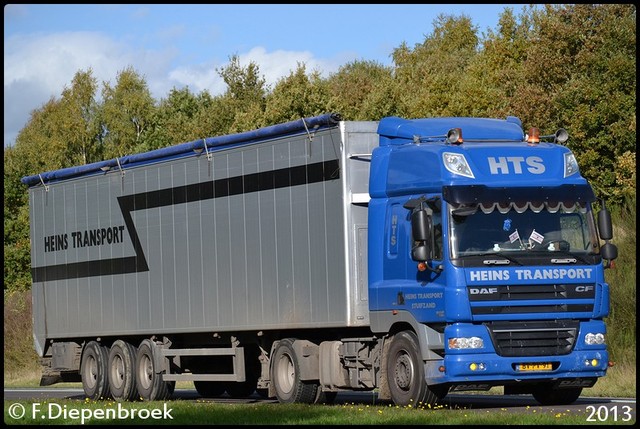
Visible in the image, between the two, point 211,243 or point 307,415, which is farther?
point 211,243

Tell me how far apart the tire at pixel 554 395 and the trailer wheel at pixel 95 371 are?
29.4ft

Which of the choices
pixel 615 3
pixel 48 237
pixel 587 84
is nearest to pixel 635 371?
pixel 48 237

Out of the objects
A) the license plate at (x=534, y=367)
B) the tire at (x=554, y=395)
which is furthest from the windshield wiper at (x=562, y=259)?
the tire at (x=554, y=395)

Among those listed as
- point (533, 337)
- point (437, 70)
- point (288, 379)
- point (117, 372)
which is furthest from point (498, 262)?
point (437, 70)

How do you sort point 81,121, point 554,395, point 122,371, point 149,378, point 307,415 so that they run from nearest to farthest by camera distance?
point 307,415
point 554,395
point 149,378
point 122,371
point 81,121

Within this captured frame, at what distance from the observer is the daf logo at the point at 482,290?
16969 millimetres

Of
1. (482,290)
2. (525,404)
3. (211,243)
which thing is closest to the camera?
(482,290)

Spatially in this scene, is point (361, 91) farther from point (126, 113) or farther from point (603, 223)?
point (603, 223)

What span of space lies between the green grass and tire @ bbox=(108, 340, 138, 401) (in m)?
4.30

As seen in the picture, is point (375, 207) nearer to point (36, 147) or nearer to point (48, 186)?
point (48, 186)

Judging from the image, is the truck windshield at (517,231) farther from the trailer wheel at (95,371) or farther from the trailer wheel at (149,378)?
the trailer wheel at (95,371)

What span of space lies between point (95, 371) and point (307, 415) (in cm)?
931

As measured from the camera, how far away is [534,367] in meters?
17.2

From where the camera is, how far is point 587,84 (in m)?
45.0
